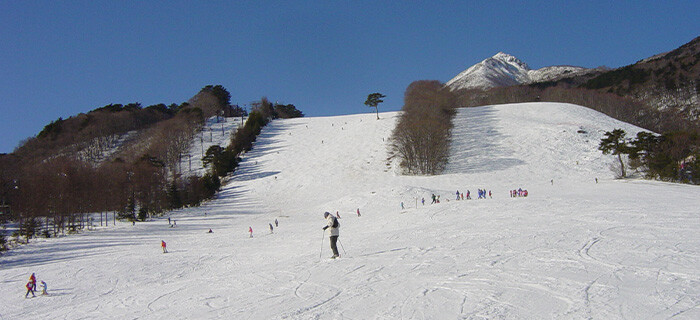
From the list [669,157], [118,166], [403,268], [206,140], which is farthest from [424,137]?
[206,140]

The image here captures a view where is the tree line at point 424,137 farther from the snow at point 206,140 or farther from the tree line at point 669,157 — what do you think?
the snow at point 206,140

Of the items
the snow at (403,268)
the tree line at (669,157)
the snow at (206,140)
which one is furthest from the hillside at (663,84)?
the snow at (206,140)

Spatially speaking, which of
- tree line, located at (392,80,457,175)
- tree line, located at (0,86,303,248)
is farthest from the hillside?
tree line, located at (0,86,303,248)

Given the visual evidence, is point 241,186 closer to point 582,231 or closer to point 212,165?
point 212,165

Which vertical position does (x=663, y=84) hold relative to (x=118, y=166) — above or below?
above

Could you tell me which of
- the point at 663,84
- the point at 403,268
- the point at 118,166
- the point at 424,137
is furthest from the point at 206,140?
the point at 663,84

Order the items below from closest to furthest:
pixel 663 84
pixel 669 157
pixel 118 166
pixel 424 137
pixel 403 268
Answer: pixel 403 268 → pixel 669 157 → pixel 118 166 → pixel 424 137 → pixel 663 84

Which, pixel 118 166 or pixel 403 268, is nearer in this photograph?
pixel 403 268

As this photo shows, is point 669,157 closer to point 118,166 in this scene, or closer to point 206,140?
point 118,166

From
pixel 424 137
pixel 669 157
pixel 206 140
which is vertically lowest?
pixel 669 157

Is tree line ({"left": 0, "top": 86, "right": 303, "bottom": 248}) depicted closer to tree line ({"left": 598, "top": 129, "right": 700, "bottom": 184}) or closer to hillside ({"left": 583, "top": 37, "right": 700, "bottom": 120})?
tree line ({"left": 598, "top": 129, "right": 700, "bottom": 184})

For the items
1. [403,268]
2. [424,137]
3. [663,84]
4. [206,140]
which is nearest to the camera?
[403,268]

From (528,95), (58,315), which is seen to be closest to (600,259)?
(58,315)

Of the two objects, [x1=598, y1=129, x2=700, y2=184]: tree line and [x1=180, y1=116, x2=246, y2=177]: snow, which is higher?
[x1=180, y1=116, x2=246, y2=177]: snow
